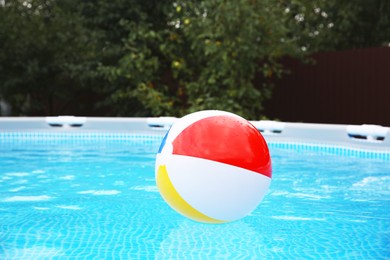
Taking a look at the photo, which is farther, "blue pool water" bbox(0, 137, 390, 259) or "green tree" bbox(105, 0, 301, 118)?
"green tree" bbox(105, 0, 301, 118)

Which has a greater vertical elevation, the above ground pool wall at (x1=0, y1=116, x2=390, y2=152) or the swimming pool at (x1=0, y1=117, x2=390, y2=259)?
the swimming pool at (x1=0, y1=117, x2=390, y2=259)

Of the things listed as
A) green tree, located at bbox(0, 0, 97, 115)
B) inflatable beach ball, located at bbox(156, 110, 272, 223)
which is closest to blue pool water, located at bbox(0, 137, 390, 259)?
inflatable beach ball, located at bbox(156, 110, 272, 223)

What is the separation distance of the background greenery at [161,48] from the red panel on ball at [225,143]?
9842mm

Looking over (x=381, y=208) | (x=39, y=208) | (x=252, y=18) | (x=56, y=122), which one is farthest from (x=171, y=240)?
(x=252, y=18)

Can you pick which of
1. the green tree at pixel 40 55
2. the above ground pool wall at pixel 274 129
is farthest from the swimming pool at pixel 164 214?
the green tree at pixel 40 55

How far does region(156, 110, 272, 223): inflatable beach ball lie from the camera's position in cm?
369

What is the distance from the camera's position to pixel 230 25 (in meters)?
14.0

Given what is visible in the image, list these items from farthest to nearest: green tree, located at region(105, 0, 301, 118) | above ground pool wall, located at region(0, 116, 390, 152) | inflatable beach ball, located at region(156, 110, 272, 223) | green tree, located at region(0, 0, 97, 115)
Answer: green tree, located at region(0, 0, 97, 115), green tree, located at region(105, 0, 301, 118), above ground pool wall, located at region(0, 116, 390, 152), inflatable beach ball, located at region(156, 110, 272, 223)

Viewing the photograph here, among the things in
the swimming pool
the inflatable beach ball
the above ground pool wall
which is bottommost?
the above ground pool wall

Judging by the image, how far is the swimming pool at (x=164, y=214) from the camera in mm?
4336

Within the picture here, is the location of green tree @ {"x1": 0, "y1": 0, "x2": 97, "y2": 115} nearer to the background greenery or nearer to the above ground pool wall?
the background greenery

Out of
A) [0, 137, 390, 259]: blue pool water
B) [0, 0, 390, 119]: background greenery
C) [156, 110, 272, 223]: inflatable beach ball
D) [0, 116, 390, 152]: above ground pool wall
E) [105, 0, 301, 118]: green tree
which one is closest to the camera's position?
[156, 110, 272, 223]: inflatable beach ball

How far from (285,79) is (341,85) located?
1686 millimetres

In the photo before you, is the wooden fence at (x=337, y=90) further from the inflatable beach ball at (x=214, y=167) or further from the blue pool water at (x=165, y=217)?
the inflatable beach ball at (x=214, y=167)
